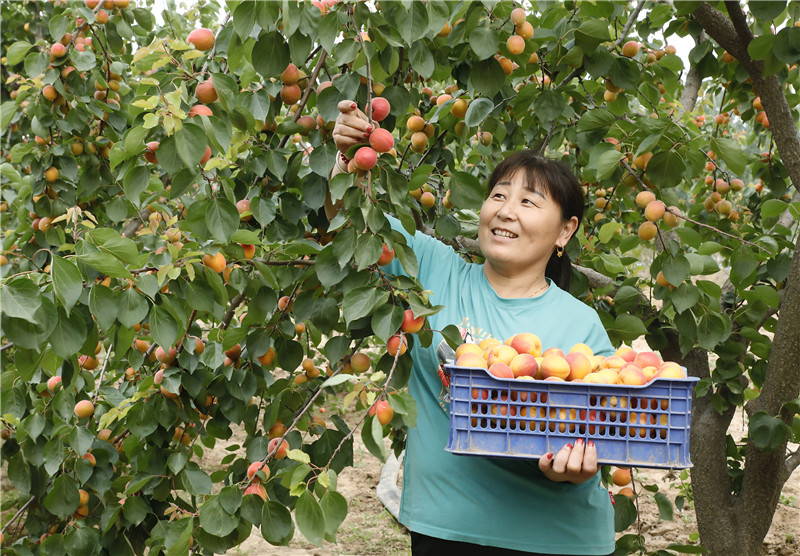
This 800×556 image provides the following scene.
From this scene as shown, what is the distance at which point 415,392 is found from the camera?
169cm

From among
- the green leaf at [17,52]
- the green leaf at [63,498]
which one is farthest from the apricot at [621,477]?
the green leaf at [17,52]

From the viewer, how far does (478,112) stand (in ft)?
6.11

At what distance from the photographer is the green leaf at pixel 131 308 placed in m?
1.29

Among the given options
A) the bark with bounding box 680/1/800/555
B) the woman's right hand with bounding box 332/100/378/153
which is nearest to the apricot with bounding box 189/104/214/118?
the woman's right hand with bounding box 332/100/378/153

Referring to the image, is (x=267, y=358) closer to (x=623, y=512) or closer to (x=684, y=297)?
(x=684, y=297)

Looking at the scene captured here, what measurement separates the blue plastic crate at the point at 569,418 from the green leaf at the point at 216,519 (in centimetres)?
46

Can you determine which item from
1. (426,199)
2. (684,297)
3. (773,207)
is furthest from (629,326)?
(426,199)

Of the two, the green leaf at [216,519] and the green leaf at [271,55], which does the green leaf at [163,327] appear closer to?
the green leaf at [216,519]

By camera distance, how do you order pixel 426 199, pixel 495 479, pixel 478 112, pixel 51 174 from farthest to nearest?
pixel 51 174
pixel 426 199
pixel 478 112
pixel 495 479

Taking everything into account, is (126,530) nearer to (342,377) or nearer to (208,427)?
(208,427)

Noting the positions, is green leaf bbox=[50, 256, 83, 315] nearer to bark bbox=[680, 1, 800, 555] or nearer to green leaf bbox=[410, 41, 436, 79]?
green leaf bbox=[410, 41, 436, 79]

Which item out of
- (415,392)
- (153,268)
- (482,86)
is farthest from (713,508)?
(153,268)

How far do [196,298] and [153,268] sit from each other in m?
0.10

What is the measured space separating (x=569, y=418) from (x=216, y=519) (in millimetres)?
706
